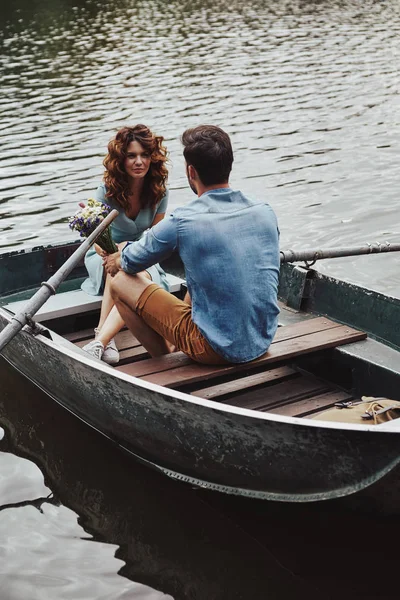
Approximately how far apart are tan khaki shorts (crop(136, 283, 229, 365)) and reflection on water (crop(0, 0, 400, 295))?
168 inches

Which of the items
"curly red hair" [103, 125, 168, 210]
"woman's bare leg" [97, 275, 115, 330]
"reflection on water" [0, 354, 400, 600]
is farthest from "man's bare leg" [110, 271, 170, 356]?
"curly red hair" [103, 125, 168, 210]

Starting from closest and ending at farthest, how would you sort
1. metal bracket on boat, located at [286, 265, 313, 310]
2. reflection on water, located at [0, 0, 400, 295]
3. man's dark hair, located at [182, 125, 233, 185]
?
man's dark hair, located at [182, 125, 233, 185] < metal bracket on boat, located at [286, 265, 313, 310] < reflection on water, located at [0, 0, 400, 295]

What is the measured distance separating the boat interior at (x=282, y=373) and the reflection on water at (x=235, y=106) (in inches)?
133

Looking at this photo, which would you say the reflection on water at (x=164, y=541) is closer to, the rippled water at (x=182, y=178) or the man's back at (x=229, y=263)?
the rippled water at (x=182, y=178)

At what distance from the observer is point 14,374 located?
6.88m

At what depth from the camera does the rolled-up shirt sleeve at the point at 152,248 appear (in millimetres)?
4738

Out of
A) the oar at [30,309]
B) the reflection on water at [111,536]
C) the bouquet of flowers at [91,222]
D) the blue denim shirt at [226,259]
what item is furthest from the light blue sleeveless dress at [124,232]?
the blue denim shirt at [226,259]

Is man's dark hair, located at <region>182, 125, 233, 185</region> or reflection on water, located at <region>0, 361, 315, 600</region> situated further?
man's dark hair, located at <region>182, 125, 233, 185</region>

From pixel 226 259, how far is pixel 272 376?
4.19 ft

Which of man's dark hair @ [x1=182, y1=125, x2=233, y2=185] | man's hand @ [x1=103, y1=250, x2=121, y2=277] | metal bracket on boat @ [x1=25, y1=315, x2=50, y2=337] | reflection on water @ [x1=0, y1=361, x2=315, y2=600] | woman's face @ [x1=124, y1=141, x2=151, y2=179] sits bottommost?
reflection on water @ [x1=0, y1=361, x2=315, y2=600]

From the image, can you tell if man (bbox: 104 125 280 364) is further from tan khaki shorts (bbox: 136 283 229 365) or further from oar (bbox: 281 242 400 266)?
oar (bbox: 281 242 400 266)

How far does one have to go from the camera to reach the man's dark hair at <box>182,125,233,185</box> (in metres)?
4.52

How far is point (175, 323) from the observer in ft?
16.7

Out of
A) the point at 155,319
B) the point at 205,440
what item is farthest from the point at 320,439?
the point at 155,319
